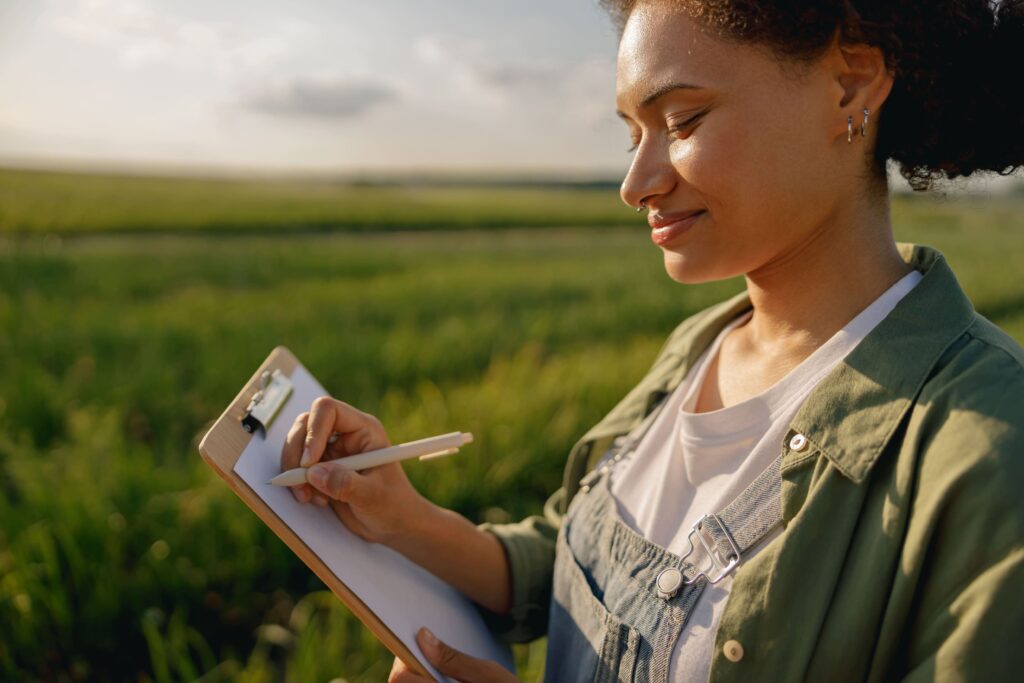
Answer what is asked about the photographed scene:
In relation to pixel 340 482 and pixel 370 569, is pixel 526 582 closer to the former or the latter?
pixel 370 569

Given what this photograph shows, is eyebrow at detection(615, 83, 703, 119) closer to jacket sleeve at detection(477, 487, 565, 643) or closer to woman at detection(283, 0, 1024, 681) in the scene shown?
woman at detection(283, 0, 1024, 681)

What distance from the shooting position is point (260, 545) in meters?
2.73

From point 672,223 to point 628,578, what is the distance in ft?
1.48

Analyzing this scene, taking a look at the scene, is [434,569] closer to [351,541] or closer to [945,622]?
[351,541]

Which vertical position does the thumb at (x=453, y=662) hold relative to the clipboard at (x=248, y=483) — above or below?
below

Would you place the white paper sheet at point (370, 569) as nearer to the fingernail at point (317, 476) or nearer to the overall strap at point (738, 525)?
the fingernail at point (317, 476)

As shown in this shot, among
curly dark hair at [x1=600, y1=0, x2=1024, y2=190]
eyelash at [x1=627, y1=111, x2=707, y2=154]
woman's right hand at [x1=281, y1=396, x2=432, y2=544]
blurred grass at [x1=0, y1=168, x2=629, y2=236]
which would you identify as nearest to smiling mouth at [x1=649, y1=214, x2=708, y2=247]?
eyelash at [x1=627, y1=111, x2=707, y2=154]

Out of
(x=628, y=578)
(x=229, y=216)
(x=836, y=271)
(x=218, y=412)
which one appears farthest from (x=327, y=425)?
(x=229, y=216)

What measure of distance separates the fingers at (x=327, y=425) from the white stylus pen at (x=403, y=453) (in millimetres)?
27

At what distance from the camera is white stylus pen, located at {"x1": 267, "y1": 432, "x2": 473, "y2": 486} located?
1059 millimetres

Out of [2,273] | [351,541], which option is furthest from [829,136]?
[2,273]

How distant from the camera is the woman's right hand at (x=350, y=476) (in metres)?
1.12

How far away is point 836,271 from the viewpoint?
109cm

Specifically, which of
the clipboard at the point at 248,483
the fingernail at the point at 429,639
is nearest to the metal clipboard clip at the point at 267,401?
the clipboard at the point at 248,483
